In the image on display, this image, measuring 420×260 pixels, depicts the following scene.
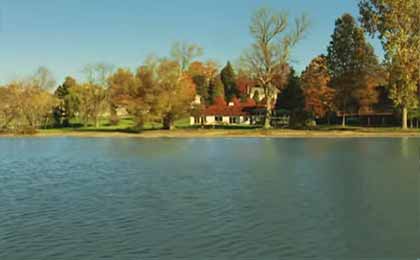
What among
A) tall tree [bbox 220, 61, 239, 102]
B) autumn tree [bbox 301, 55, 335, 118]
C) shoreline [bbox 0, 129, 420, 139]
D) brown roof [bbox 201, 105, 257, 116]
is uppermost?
tall tree [bbox 220, 61, 239, 102]

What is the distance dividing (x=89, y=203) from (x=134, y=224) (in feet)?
12.4

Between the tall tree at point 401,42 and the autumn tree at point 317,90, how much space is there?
1348cm

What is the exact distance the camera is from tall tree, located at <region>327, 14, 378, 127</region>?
70.9 metres

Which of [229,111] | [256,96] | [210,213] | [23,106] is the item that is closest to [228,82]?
[256,96]

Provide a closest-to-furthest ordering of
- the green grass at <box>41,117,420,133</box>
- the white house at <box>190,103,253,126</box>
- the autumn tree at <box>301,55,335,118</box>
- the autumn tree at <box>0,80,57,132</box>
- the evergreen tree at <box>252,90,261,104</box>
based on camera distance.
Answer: the green grass at <box>41,117,420,133</box>, the autumn tree at <box>301,55,335,118</box>, the autumn tree at <box>0,80,57,132</box>, the white house at <box>190,103,253,126</box>, the evergreen tree at <box>252,90,261,104</box>

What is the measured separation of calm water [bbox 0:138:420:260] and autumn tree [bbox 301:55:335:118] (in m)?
44.5

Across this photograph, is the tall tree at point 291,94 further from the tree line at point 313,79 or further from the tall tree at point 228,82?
the tall tree at point 228,82

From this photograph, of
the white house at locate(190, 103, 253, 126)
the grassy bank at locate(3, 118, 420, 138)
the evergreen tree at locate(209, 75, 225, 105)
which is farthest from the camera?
the evergreen tree at locate(209, 75, 225, 105)

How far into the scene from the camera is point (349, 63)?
239 feet

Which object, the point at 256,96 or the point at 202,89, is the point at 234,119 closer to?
the point at 202,89

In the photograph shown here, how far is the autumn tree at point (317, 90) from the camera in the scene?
71.2 meters

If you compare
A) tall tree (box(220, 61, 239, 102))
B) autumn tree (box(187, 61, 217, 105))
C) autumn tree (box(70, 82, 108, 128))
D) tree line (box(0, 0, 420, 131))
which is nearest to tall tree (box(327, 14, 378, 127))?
tree line (box(0, 0, 420, 131))

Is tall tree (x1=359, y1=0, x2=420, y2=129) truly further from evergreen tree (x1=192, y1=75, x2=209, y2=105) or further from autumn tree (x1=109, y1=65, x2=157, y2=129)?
evergreen tree (x1=192, y1=75, x2=209, y2=105)

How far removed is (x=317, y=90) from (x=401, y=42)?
17.3 m
